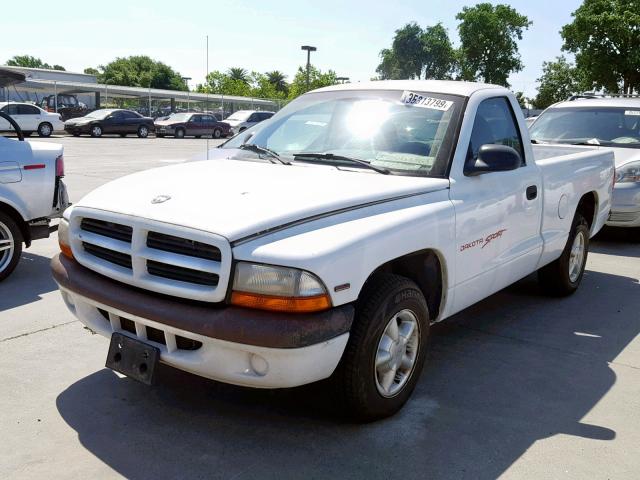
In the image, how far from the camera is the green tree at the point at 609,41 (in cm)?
3412

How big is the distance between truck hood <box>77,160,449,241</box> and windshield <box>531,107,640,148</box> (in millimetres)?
5909

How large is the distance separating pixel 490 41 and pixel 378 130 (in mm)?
69768

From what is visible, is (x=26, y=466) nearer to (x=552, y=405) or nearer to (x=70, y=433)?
(x=70, y=433)

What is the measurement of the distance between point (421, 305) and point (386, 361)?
1.22ft

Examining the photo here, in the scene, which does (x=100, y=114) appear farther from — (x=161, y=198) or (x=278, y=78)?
(x=278, y=78)

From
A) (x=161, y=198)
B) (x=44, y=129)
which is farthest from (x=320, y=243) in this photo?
(x=44, y=129)

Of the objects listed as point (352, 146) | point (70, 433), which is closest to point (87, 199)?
point (70, 433)

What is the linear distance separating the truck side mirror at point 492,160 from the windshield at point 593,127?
530 centimetres

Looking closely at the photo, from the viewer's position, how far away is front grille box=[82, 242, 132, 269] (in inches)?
127

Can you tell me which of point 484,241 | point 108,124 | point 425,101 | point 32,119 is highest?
point 425,101

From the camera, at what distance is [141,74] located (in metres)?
102

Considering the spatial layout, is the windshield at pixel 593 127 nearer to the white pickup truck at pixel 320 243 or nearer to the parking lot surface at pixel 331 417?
the parking lot surface at pixel 331 417

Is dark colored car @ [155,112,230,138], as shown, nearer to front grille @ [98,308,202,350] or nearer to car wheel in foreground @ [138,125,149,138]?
car wheel in foreground @ [138,125,149,138]

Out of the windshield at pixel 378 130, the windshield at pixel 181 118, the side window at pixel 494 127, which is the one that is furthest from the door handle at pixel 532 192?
the windshield at pixel 181 118
